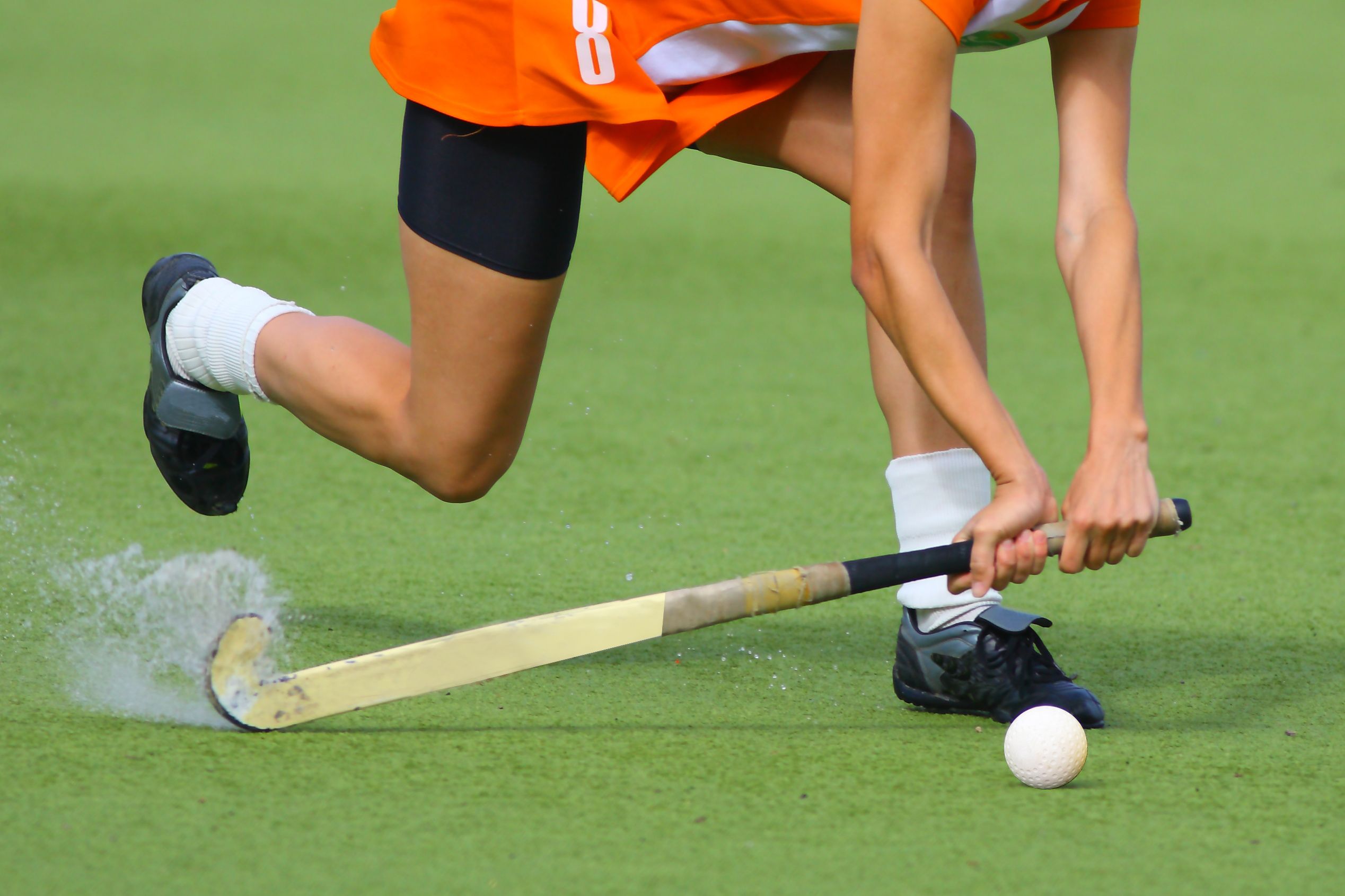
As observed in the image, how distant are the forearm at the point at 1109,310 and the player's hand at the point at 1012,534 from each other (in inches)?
3.2

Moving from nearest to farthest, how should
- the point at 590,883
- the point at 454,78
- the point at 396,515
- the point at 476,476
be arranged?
the point at 590,883 → the point at 454,78 → the point at 476,476 → the point at 396,515

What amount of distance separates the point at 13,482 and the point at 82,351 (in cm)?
100

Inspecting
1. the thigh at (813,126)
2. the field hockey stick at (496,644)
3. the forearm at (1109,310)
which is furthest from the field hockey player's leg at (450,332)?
the forearm at (1109,310)

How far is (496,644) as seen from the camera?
1587 mm

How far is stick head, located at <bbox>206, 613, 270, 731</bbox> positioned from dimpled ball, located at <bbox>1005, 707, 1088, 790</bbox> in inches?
29.1

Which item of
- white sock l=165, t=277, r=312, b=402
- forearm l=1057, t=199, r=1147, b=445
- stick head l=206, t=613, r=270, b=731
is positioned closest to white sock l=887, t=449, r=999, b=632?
forearm l=1057, t=199, r=1147, b=445

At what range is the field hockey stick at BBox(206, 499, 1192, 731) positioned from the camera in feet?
5.03

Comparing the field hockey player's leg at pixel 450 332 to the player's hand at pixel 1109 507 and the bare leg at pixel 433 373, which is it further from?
the player's hand at pixel 1109 507

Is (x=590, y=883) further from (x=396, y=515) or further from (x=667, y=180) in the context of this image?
(x=667, y=180)

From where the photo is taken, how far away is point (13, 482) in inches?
98.3

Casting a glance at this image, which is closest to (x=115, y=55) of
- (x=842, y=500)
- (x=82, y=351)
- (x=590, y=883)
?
(x=82, y=351)

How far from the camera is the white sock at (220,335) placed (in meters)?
1.95

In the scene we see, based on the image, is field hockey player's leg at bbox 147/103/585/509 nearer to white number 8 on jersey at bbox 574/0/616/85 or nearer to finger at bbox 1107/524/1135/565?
white number 8 on jersey at bbox 574/0/616/85

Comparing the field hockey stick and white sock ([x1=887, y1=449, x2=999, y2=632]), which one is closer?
the field hockey stick
